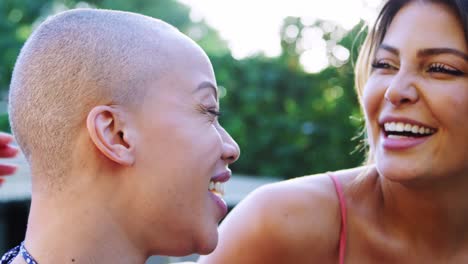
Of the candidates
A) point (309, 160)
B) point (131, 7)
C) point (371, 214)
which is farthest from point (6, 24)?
point (371, 214)

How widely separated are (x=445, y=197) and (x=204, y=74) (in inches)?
55.1

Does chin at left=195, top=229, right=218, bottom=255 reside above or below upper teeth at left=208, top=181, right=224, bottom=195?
below

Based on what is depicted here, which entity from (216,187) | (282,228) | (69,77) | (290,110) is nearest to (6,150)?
(69,77)

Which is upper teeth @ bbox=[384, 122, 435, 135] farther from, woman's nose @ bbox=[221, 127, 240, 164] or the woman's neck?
the woman's neck

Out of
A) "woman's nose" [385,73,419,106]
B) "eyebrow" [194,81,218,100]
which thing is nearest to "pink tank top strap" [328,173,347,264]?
"woman's nose" [385,73,419,106]

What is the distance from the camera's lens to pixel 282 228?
3355mm

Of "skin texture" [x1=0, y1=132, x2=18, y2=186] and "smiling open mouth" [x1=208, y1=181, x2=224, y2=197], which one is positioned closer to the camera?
"smiling open mouth" [x1=208, y1=181, x2=224, y2=197]

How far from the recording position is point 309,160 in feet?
37.3

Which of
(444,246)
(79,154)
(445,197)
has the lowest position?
(444,246)

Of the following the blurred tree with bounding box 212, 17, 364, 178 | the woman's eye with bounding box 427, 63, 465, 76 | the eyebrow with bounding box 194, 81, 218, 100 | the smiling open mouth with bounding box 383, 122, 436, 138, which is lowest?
the blurred tree with bounding box 212, 17, 364, 178

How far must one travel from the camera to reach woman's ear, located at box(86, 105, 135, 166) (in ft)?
7.19

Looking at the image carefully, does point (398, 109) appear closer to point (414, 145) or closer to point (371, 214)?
point (414, 145)

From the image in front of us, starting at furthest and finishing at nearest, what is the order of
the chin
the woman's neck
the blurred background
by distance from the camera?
1. the blurred background
2. the chin
3. the woman's neck

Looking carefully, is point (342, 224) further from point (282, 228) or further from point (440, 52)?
point (440, 52)
